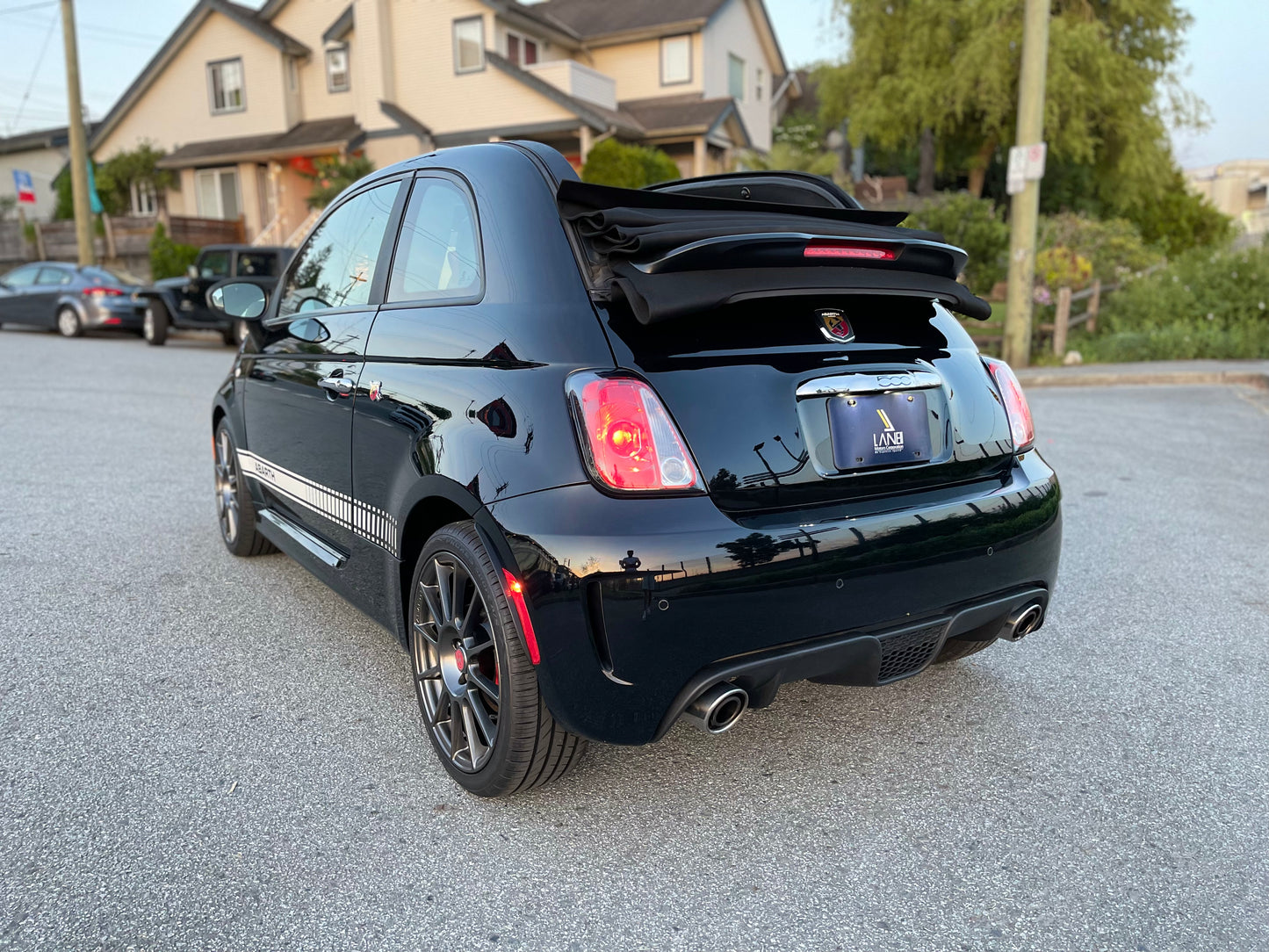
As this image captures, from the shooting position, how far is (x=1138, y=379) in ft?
40.0

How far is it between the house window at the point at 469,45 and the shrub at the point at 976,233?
1275 cm

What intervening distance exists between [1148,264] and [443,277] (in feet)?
57.1

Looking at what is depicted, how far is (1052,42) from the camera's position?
24.3 metres

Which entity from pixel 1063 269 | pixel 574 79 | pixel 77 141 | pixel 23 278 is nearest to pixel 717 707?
pixel 1063 269

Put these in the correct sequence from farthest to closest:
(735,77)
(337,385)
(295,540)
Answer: (735,77) → (295,540) → (337,385)

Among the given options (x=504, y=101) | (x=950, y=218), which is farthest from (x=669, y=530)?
(x=504, y=101)

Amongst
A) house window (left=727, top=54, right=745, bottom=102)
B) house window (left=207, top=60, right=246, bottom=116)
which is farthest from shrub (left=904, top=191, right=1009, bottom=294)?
house window (left=207, top=60, right=246, bottom=116)

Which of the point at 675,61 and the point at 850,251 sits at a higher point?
the point at 675,61

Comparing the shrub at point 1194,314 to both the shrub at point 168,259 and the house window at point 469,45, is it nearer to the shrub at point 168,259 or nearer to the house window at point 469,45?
the house window at point 469,45

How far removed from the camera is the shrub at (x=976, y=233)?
20656 mm

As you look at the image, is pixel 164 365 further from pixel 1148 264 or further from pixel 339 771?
pixel 1148 264

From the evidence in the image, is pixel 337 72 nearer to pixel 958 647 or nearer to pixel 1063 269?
pixel 1063 269

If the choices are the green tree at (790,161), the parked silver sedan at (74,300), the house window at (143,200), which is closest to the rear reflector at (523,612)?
the parked silver sedan at (74,300)

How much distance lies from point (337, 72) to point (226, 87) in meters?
4.11
